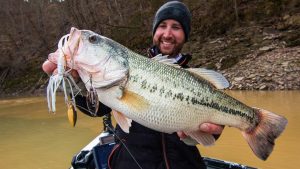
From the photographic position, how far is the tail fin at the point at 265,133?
274cm

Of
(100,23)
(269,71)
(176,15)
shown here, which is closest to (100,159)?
(176,15)

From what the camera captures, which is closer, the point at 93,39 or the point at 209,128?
the point at 93,39

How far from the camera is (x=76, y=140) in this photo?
973 centimetres

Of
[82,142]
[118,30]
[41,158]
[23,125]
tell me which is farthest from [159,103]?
[118,30]

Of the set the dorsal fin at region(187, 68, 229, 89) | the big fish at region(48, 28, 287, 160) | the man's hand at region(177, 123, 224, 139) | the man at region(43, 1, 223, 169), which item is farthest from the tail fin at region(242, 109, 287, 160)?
the man at region(43, 1, 223, 169)

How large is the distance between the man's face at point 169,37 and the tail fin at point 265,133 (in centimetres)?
116

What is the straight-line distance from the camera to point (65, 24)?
41.5 m

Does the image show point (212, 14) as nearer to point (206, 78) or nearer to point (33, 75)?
point (33, 75)

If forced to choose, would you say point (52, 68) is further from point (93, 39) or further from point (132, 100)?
point (132, 100)

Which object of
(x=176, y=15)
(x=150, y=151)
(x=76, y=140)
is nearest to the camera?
(x=150, y=151)

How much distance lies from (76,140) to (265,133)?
298 inches

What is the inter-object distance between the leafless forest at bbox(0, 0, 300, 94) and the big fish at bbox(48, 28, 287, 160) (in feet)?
56.1

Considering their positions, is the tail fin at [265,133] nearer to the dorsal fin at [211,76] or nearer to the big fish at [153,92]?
the big fish at [153,92]

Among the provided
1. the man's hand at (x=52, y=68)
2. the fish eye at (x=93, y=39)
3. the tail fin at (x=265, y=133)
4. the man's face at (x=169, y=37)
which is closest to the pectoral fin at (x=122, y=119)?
the man's hand at (x=52, y=68)
